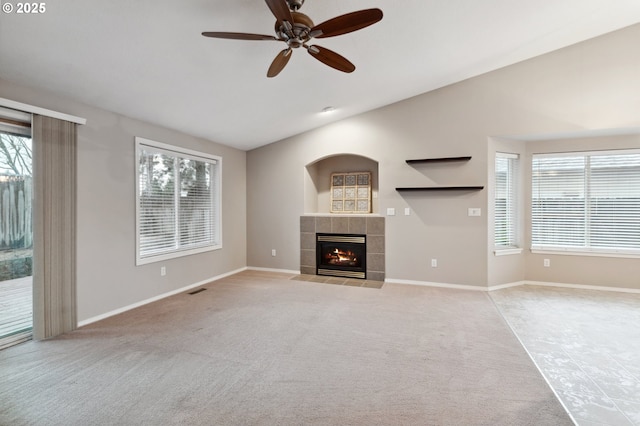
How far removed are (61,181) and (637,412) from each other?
521 cm

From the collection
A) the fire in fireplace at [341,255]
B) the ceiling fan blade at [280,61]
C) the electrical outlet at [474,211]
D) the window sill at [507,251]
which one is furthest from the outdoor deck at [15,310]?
the window sill at [507,251]

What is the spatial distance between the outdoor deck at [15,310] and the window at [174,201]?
112cm

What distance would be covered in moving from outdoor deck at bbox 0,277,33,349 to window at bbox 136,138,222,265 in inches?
44.0

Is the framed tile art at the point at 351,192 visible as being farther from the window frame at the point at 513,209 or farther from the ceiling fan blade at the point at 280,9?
the ceiling fan blade at the point at 280,9

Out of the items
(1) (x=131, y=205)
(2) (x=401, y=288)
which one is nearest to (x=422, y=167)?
(2) (x=401, y=288)

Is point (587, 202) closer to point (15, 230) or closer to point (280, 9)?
point (280, 9)

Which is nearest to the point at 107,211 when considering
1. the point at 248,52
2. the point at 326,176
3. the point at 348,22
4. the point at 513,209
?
the point at 248,52

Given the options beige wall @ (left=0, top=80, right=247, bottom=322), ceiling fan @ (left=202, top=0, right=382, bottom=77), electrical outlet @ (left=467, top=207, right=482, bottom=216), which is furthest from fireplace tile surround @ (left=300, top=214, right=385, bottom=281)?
ceiling fan @ (left=202, top=0, right=382, bottom=77)

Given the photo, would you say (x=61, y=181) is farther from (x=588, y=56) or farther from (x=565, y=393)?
(x=588, y=56)

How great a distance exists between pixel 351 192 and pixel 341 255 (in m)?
1.32

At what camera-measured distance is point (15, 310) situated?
113 inches

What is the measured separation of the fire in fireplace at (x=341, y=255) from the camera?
17.5 ft

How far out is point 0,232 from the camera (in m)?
2.71

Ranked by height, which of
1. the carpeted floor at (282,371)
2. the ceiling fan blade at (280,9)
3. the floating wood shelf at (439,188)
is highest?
the ceiling fan blade at (280,9)
